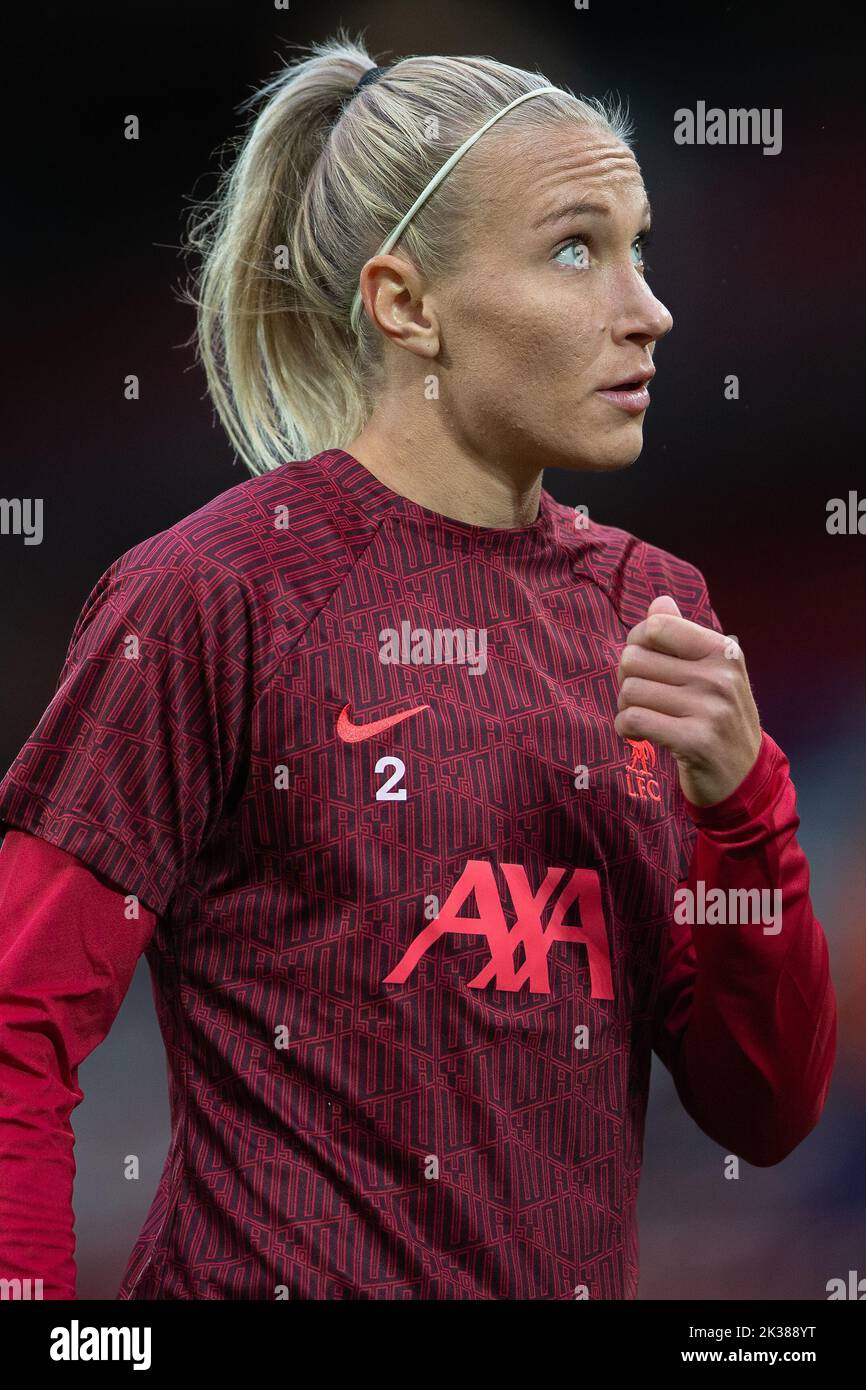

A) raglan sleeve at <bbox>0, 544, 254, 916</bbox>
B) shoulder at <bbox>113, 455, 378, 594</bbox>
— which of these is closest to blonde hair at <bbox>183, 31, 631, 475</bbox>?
shoulder at <bbox>113, 455, 378, 594</bbox>

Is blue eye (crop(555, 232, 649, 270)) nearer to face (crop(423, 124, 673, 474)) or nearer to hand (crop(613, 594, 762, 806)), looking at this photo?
face (crop(423, 124, 673, 474))

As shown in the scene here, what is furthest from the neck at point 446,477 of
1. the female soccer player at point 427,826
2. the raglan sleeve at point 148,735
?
the raglan sleeve at point 148,735

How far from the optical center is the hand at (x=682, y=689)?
120cm

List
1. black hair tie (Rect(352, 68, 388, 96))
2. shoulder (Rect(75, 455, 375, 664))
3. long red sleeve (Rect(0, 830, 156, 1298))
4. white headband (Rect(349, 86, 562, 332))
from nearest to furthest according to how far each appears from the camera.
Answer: long red sleeve (Rect(0, 830, 156, 1298))
shoulder (Rect(75, 455, 375, 664))
white headband (Rect(349, 86, 562, 332))
black hair tie (Rect(352, 68, 388, 96))

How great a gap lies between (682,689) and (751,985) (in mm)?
280

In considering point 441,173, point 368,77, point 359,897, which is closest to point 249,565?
point 359,897

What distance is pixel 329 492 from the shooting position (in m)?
1.35

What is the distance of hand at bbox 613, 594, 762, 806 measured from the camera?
3.93ft

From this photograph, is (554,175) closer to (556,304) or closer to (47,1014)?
(556,304)

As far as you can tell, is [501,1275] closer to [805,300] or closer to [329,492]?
[329,492]

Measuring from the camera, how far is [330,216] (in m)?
1.45

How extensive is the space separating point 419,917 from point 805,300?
150 centimetres

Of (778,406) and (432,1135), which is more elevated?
(778,406)

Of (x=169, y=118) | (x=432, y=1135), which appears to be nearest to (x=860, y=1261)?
(x=432, y=1135)
